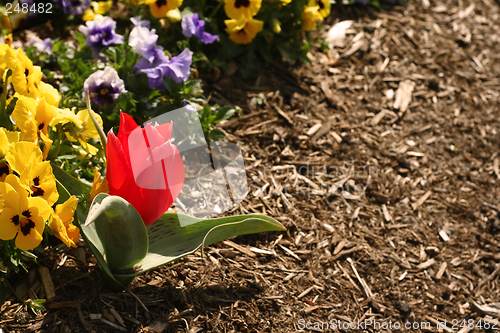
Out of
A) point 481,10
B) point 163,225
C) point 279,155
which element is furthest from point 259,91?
point 481,10

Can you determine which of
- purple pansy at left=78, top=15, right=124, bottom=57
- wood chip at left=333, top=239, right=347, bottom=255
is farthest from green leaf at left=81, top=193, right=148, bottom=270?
purple pansy at left=78, top=15, right=124, bottom=57

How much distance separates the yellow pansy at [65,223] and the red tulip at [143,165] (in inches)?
Answer: 6.1

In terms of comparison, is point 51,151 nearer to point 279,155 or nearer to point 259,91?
point 279,155

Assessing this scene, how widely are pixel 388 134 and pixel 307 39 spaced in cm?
85

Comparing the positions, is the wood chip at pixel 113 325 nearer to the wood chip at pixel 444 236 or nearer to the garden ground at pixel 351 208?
the garden ground at pixel 351 208

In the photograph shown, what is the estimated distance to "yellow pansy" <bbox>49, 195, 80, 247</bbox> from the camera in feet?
4.11

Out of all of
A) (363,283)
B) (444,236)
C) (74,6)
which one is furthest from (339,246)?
(74,6)

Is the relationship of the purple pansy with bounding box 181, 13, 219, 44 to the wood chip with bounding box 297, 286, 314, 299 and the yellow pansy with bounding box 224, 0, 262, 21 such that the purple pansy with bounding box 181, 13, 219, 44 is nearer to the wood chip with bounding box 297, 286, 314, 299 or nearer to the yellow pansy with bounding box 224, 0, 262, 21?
the yellow pansy with bounding box 224, 0, 262, 21

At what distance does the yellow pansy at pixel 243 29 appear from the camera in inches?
99.5

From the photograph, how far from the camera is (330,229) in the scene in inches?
87.0

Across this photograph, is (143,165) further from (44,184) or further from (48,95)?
(48,95)

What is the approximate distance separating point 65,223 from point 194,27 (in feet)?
4.81

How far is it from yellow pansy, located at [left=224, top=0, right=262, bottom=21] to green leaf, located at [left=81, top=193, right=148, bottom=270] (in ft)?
4.97

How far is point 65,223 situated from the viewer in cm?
130
